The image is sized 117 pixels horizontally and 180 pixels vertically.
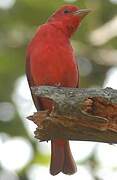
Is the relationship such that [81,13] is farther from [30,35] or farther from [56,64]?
[30,35]

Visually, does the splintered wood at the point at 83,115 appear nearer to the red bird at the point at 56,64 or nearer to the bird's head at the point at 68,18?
the red bird at the point at 56,64

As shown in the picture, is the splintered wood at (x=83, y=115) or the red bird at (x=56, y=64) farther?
the red bird at (x=56, y=64)

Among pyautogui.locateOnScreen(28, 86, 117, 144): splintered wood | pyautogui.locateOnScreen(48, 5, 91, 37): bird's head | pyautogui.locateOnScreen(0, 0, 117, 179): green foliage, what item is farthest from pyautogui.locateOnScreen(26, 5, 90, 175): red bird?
pyautogui.locateOnScreen(0, 0, 117, 179): green foliage

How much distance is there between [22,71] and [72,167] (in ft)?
8.98

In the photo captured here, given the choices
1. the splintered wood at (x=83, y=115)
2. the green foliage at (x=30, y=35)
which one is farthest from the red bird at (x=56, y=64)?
the green foliage at (x=30, y=35)

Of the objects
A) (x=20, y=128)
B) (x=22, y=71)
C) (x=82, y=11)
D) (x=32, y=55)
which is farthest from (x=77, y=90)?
(x=22, y=71)

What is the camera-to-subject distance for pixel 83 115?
3.52 m

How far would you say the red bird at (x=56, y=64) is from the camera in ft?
17.1

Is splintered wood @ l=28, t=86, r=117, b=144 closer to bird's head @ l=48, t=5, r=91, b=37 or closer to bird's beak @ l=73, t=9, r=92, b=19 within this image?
bird's head @ l=48, t=5, r=91, b=37

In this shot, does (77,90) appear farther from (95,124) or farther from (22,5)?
(22,5)

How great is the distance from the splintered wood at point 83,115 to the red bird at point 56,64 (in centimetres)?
146

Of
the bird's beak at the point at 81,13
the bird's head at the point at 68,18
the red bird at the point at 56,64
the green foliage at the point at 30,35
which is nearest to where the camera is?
the red bird at the point at 56,64

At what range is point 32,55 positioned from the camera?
17.6 ft

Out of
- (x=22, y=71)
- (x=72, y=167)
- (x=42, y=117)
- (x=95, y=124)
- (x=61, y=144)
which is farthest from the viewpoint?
(x=22, y=71)
